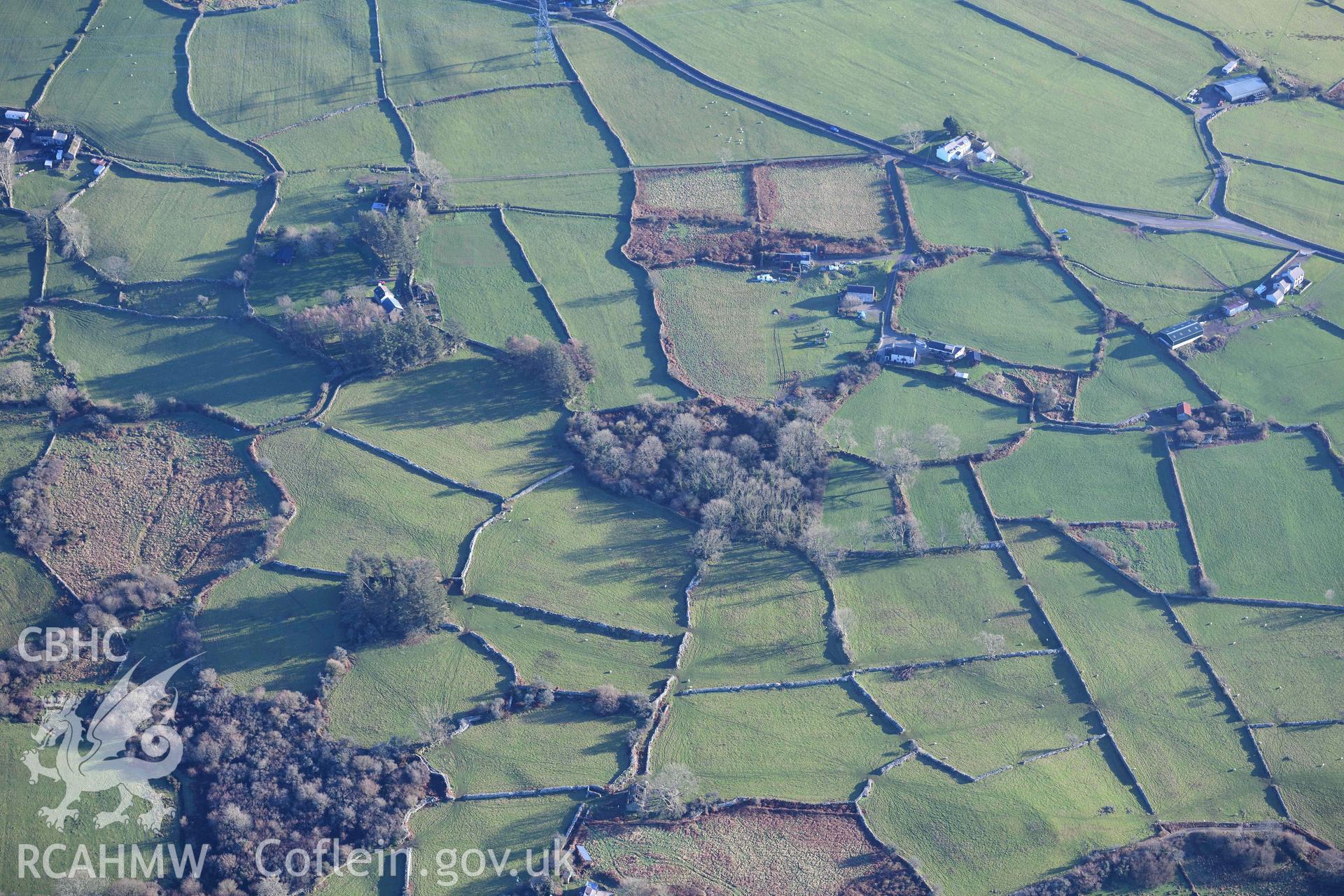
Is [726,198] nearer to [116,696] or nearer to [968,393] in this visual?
[968,393]

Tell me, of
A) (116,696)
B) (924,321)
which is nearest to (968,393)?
(924,321)

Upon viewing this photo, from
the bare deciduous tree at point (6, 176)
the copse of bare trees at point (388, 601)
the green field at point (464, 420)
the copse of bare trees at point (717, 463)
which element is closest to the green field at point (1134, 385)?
the copse of bare trees at point (717, 463)

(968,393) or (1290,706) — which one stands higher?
(968,393)

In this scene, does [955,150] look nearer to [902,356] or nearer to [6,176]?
[902,356]

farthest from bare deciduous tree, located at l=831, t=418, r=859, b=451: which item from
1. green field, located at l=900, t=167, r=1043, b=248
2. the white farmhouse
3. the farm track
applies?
the white farmhouse

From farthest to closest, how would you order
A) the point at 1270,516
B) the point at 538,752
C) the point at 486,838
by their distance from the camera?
the point at 1270,516 → the point at 538,752 → the point at 486,838

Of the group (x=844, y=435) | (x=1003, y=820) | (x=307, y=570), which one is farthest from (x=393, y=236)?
(x=1003, y=820)
